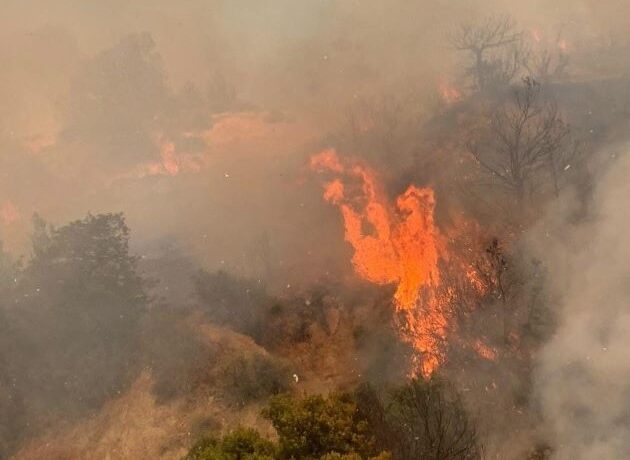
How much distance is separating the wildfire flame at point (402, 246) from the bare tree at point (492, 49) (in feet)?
37.2

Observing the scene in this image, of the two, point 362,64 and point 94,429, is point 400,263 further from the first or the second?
Result: point 362,64

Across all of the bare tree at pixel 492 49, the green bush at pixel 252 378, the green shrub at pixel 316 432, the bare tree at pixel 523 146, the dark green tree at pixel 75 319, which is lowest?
the green shrub at pixel 316 432

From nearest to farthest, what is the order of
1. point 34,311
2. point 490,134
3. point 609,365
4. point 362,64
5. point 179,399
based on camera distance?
point 609,365 → point 179,399 → point 34,311 → point 490,134 → point 362,64

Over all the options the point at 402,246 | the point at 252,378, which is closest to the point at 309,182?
the point at 402,246

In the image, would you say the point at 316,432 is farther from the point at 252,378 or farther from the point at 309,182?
the point at 309,182

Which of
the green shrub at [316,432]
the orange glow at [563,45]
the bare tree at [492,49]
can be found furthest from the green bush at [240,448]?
the orange glow at [563,45]

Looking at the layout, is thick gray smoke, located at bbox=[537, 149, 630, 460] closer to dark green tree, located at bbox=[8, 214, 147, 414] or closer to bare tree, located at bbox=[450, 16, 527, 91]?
bare tree, located at bbox=[450, 16, 527, 91]

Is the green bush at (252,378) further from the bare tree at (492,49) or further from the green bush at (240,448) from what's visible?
the bare tree at (492,49)

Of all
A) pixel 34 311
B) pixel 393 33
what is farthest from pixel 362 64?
pixel 34 311

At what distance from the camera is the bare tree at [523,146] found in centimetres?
2819

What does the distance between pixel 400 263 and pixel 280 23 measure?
3161cm

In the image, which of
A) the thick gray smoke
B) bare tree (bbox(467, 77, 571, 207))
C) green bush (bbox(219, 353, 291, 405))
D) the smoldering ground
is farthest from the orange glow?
green bush (bbox(219, 353, 291, 405))

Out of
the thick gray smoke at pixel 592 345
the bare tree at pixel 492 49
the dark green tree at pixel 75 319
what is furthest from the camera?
the bare tree at pixel 492 49

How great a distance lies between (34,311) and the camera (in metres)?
27.0
